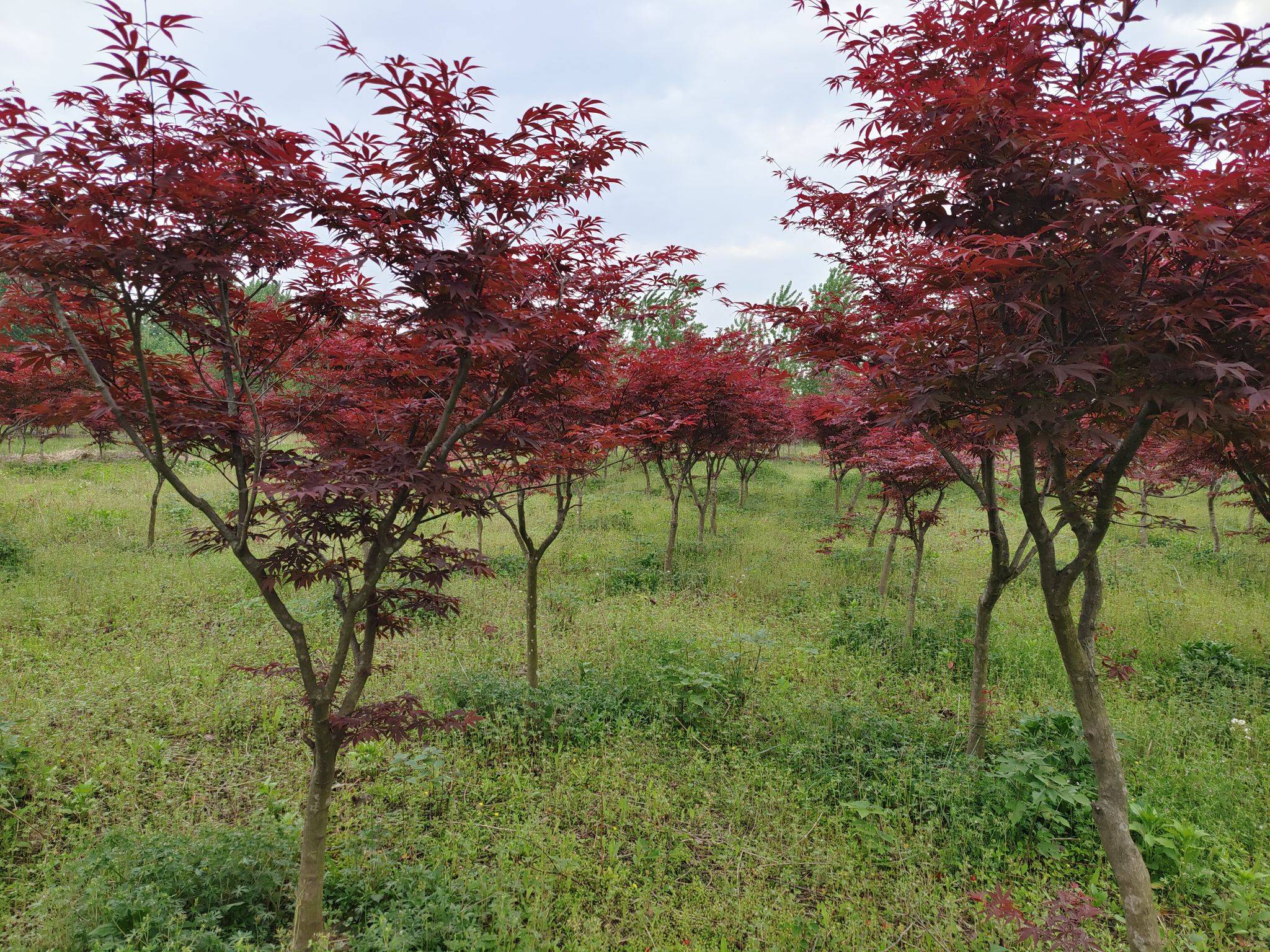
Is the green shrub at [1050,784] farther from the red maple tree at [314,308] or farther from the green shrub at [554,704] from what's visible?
the red maple tree at [314,308]

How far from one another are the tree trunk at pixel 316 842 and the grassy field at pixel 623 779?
0.73ft

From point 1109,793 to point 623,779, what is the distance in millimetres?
2811

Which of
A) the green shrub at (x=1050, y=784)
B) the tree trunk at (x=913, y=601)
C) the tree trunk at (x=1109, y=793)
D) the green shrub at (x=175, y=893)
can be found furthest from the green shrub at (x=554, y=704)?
the tree trunk at (x=913, y=601)

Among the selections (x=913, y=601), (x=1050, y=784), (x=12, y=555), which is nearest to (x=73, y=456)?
(x=12, y=555)

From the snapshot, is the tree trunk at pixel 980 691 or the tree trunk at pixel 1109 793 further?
the tree trunk at pixel 980 691

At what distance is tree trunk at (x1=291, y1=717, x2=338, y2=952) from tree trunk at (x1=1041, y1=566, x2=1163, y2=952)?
139 inches

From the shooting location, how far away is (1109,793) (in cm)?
271

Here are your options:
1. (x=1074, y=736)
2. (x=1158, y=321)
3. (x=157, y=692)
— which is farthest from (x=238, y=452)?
(x=1074, y=736)

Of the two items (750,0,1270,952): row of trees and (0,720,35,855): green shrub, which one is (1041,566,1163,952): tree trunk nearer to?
(750,0,1270,952): row of trees

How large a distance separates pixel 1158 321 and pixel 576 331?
2.47 metres

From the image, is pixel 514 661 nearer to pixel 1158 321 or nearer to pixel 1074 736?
pixel 1074 736

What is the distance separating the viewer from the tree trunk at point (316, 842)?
9.23ft

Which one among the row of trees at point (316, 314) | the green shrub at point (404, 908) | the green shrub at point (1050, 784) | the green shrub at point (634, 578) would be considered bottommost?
the green shrub at point (404, 908)

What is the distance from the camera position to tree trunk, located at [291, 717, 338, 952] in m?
2.81
